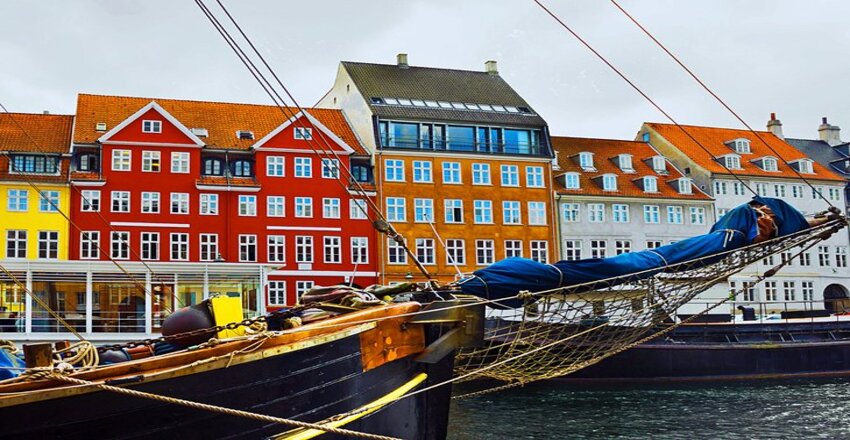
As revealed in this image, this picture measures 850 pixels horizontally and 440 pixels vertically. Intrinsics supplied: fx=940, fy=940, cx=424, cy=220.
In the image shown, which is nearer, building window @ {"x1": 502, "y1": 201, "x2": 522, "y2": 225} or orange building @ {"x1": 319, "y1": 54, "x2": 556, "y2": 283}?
orange building @ {"x1": 319, "y1": 54, "x2": 556, "y2": 283}

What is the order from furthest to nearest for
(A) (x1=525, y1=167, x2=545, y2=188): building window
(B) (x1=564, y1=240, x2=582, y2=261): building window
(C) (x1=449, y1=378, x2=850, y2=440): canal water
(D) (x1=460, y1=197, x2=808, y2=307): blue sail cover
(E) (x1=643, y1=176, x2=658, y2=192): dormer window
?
(E) (x1=643, y1=176, x2=658, y2=192): dormer window < (B) (x1=564, y1=240, x2=582, y2=261): building window < (A) (x1=525, y1=167, x2=545, y2=188): building window < (C) (x1=449, y1=378, x2=850, y2=440): canal water < (D) (x1=460, y1=197, x2=808, y2=307): blue sail cover

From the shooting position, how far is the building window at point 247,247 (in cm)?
3803

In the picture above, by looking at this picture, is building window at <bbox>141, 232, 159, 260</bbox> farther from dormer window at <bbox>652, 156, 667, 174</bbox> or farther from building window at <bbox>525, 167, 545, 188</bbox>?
dormer window at <bbox>652, 156, 667, 174</bbox>

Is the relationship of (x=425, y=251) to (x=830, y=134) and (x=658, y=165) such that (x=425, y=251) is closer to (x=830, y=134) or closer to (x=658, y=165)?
(x=658, y=165)

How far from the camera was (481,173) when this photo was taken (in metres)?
Result: 43.1

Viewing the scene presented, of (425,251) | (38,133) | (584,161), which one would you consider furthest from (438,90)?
(38,133)

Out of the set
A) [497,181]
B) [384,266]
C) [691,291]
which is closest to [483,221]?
[497,181]

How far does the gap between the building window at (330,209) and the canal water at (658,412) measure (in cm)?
1569

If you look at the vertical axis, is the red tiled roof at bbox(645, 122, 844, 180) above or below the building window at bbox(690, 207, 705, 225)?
above

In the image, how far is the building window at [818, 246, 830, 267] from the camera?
50106 millimetres

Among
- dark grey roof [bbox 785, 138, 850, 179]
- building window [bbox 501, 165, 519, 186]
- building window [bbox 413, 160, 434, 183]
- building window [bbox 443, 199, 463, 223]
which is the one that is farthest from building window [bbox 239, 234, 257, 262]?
dark grey roof [bbox 785, 138, 850, 179]

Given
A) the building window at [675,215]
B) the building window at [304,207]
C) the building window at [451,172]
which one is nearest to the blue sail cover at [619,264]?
the building window at [304,207]

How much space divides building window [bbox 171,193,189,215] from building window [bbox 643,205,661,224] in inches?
869

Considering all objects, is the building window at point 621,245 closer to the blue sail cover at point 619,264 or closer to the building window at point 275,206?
the building window at point 275,206
